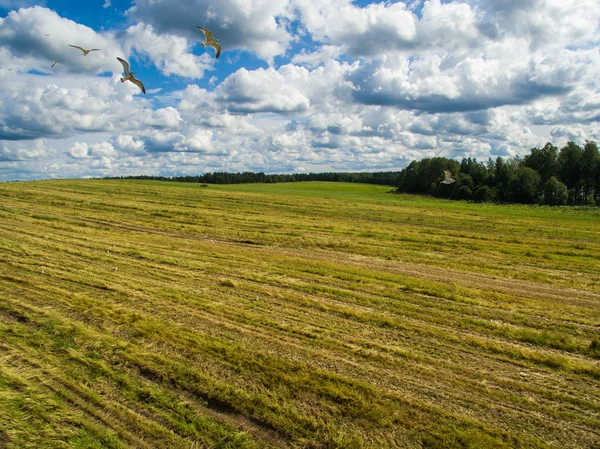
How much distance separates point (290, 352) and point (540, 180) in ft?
202

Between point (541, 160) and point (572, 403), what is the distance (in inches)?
2816

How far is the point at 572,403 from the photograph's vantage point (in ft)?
17.2

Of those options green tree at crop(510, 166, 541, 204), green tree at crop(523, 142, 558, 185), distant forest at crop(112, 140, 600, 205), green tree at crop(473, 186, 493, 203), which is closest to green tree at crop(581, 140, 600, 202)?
distant forest at crop(112, 140, 600, 205)

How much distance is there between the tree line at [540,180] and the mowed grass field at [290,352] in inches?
1794

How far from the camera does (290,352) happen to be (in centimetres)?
639

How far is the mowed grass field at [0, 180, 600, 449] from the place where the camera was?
15.2 ft

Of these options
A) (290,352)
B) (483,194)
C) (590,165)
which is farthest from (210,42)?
(590,165)

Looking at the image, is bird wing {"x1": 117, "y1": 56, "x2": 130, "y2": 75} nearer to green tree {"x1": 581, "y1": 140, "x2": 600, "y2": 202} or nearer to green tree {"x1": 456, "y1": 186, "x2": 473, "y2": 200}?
green tree {"x1": 456, "y1": 186, "x2": 473, "y2": 200}

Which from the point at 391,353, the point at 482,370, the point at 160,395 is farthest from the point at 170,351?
the point at 482,370

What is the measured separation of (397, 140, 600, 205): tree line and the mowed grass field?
45.6 meters

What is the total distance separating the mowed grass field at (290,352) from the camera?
4629mm

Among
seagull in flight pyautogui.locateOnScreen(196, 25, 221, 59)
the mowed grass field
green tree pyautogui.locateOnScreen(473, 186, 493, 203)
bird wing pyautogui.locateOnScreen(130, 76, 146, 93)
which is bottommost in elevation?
the mowed grass field

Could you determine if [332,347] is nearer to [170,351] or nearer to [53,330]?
[170,351]

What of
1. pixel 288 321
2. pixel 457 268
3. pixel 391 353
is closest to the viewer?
pixel 391 353
